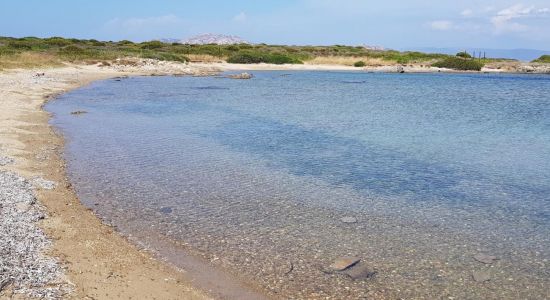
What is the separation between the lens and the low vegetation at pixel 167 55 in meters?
61.7

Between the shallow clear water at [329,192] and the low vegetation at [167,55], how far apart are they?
35.2 m

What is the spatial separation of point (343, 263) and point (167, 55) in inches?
2868

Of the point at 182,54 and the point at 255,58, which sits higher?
the point at 182,54

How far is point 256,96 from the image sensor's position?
1678 inches

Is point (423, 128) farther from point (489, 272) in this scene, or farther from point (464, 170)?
point (489, 272)

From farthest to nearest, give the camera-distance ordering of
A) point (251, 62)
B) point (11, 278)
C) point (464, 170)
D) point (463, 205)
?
point (251, 62), point (464, 170), point (463, 205), point (11, 278)

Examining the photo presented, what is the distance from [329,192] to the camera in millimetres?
14391

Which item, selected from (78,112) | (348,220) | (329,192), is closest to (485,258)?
(348,220)

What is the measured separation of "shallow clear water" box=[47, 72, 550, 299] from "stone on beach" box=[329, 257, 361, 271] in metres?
0.20

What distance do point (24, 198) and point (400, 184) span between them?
11022mm

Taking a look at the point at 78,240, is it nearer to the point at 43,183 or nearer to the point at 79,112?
the point at 43,183

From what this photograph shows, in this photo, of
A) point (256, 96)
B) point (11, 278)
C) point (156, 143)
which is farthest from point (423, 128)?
point (11, 278)

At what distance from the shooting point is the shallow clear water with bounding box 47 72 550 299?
9.43 meters

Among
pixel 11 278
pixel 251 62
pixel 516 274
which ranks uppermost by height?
pixel 251 62
